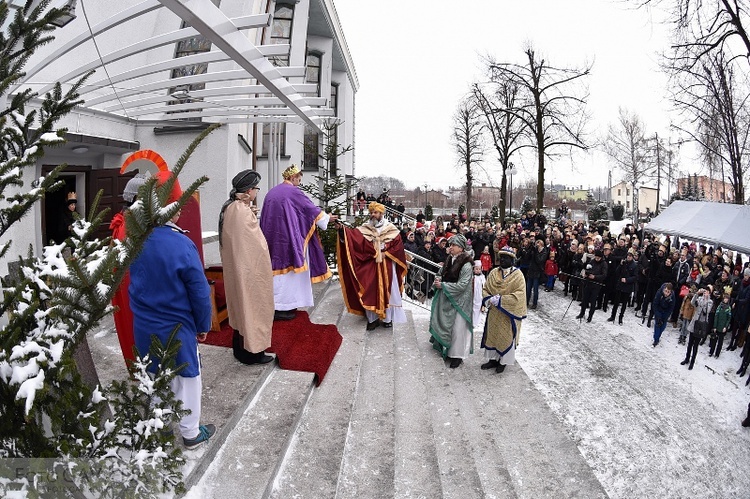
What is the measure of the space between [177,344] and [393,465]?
269cm

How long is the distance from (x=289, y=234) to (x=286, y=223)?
0.14 meters

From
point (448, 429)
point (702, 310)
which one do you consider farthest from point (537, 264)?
point (448, 429)

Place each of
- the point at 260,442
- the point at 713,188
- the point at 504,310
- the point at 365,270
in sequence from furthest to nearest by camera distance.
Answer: the point at 713,188 → the point at 365,270 → the point at 504,310 → the point at 260,442

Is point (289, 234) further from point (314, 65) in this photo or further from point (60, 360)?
point (314, 65)

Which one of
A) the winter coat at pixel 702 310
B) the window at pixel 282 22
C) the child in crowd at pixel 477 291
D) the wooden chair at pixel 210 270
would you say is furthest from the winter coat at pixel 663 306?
the window at pixel 282 22

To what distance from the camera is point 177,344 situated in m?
1.90

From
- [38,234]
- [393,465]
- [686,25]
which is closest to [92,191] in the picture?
[38,234]

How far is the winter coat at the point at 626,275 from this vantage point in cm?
1206

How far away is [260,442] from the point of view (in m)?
3.66

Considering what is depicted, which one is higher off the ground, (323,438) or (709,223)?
(709,223)

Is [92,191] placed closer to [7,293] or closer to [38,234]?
[38,234]

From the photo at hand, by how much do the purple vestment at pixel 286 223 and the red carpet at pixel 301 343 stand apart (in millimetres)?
717

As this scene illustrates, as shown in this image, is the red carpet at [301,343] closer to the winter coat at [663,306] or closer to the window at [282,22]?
the winter coat at [663,306]

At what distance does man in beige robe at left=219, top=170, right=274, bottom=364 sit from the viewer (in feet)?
14.6
